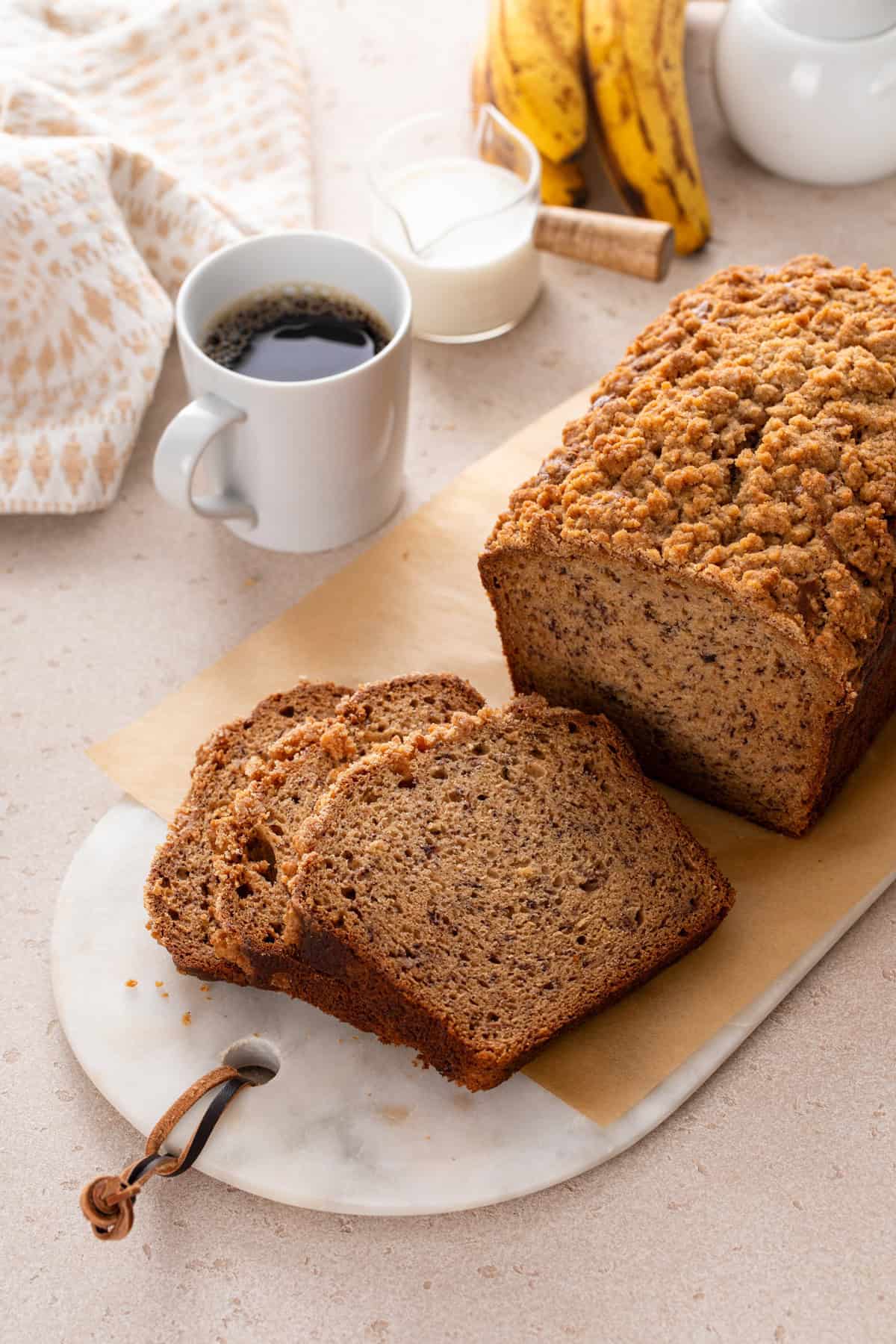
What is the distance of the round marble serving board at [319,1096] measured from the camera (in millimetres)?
1805

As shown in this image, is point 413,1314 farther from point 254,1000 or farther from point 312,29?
point 312,29

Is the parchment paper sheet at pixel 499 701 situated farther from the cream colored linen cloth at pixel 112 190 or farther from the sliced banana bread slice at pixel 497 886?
the cream colored linen cloth at pixel 112 190

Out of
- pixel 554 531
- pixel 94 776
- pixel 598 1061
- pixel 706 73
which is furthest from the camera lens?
pixel 706 73

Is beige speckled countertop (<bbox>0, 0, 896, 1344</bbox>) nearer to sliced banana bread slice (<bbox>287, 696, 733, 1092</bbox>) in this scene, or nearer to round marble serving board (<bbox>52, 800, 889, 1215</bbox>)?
round marble serving board (<bbox>52, 800, 889, 1215</bbox>)

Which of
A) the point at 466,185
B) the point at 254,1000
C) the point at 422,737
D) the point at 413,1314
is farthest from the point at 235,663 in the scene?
the point at 466,185

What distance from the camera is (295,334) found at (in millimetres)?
2578

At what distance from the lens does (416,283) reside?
2.98 m

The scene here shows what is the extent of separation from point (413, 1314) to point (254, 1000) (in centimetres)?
50

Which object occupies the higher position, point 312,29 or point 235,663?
Result: point 312,29

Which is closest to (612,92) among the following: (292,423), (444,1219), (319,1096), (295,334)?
(295,334)

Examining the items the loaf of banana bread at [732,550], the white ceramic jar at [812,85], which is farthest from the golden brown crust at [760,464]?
the white ceramic jar at [812,85]

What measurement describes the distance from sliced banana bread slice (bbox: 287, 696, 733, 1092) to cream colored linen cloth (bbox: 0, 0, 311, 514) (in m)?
1.10

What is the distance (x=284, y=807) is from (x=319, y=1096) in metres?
0.45

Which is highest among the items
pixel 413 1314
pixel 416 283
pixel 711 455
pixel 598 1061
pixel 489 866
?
pixel 711 455
